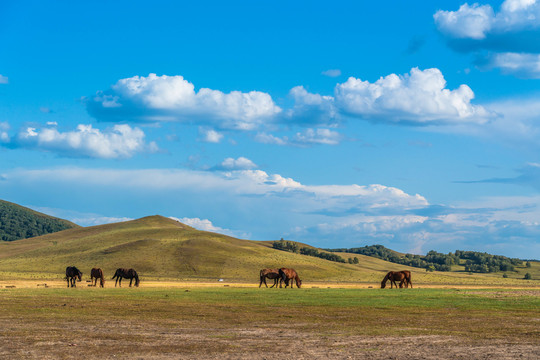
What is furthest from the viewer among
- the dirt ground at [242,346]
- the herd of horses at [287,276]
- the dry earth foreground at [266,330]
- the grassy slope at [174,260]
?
the grassy slope at [174,260]

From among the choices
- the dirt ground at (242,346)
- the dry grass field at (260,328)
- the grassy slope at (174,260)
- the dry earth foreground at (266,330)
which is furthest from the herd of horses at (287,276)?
the grassy slope at (174,260)

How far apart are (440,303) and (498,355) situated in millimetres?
21106

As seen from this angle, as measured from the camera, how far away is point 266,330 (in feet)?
82.7

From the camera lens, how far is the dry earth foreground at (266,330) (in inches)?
768

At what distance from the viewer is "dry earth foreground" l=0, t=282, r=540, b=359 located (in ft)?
64.0

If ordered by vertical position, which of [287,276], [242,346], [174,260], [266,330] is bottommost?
[242,346]

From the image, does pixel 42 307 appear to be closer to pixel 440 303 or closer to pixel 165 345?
pixel 165 345

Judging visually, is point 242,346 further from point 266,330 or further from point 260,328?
point 260,328

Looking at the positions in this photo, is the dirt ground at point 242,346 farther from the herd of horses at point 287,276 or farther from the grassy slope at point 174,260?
the grassy slope at point 174,260

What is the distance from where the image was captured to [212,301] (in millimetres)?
41094

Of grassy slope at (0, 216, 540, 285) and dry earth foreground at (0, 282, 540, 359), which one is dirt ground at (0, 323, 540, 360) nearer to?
dry earth foreground at (0, 282, 540, 359)

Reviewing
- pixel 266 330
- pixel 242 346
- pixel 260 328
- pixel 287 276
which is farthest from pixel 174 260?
pixel 242 346

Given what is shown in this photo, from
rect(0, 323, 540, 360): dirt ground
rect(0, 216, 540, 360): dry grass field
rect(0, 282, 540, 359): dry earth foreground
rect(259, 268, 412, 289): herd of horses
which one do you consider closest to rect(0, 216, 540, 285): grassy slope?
rect(259, 268, 412, 289): herd of horses

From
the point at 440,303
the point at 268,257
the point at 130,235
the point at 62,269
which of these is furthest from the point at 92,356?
the point at 130,235
